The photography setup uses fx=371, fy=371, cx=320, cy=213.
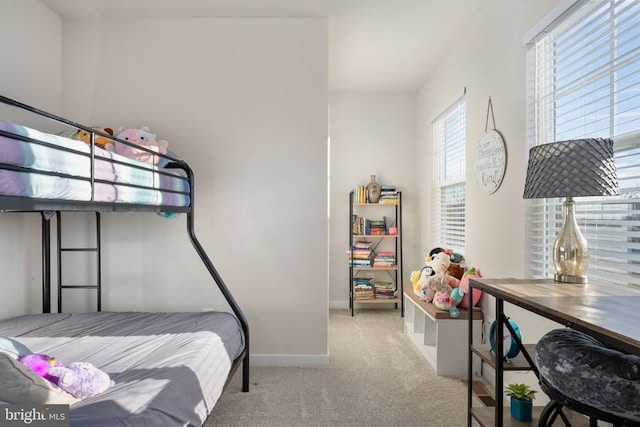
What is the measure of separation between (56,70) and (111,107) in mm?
494

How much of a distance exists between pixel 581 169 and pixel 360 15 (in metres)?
2.10

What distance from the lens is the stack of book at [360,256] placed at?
4309 millimetres

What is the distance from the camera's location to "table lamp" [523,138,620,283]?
4.33 feet

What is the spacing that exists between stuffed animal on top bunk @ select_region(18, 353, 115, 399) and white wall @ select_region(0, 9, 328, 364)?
1.54 metres

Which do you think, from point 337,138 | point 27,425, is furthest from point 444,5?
point 27,425

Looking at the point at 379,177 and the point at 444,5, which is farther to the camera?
the point at 379,177

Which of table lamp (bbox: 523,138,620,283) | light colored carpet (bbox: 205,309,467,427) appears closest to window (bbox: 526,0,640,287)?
table lamp (bbox: 523,138,620,283)

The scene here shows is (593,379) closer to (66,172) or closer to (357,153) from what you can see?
(66,172)

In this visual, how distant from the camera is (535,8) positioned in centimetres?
205

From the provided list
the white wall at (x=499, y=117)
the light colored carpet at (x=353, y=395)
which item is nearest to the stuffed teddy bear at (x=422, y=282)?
the white wall at (x=499, y=117)

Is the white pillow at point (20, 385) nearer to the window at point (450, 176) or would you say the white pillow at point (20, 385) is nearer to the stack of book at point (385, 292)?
the window at point (450, 176)

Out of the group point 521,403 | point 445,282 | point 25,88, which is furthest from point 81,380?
point 445,282

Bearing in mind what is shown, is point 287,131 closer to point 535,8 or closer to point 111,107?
point 111,107

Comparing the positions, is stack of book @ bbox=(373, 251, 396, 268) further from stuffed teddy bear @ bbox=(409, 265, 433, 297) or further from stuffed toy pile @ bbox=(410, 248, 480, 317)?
stuffed teddy bear @ bbox=(409, 265, 433, 297)
